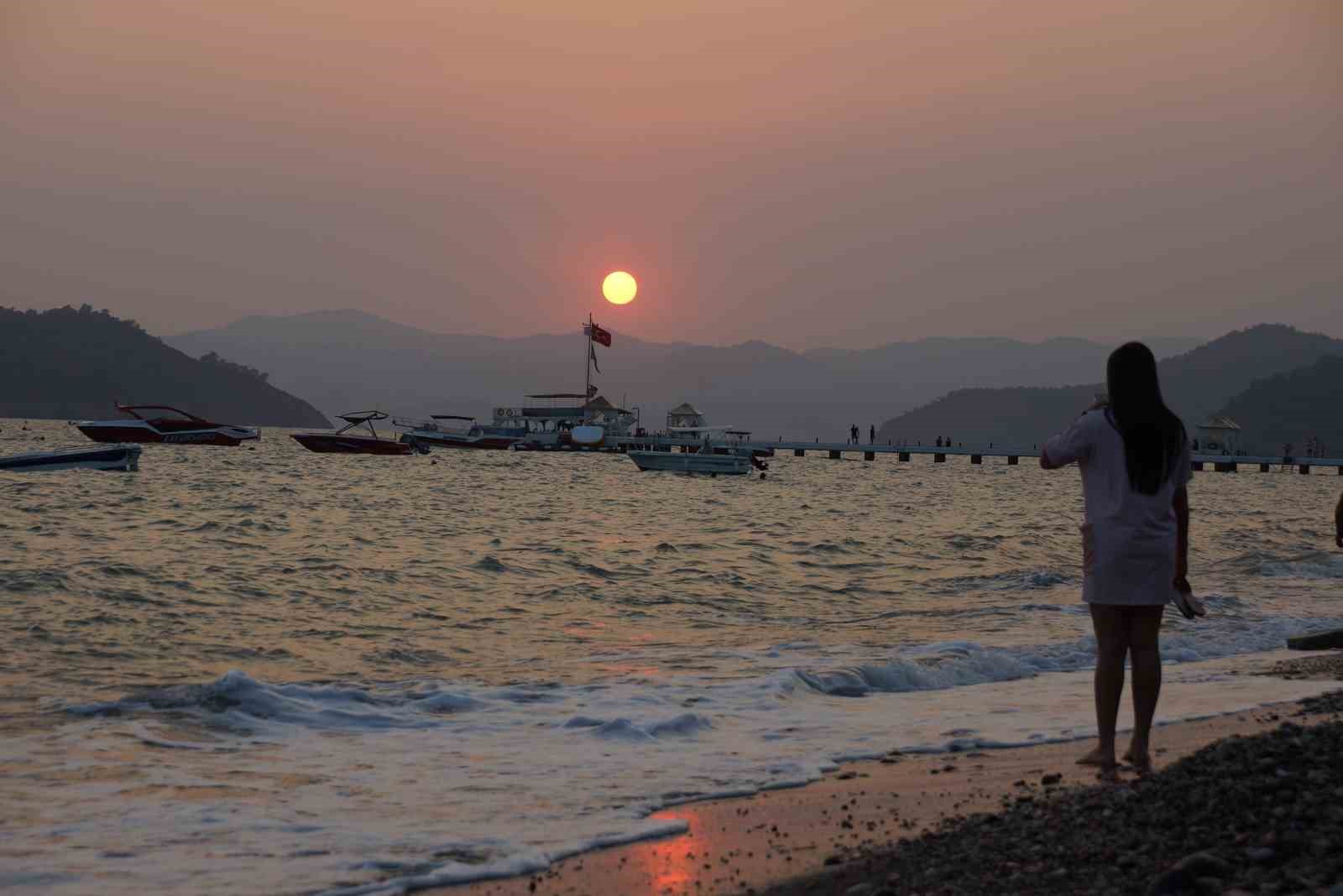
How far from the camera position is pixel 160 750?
24.8 ft

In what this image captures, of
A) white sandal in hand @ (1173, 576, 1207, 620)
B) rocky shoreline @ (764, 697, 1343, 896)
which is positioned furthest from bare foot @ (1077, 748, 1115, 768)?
white sandal in hand @ (1173, 576, 1207, 620)

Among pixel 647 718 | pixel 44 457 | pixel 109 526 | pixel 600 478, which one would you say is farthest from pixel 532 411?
pixel 647 718

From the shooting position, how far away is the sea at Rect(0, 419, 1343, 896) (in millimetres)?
5848

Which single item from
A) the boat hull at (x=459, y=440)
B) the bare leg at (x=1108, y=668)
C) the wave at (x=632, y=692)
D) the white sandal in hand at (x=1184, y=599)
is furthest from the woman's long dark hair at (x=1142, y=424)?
the boat hull at (x=459, y=440)

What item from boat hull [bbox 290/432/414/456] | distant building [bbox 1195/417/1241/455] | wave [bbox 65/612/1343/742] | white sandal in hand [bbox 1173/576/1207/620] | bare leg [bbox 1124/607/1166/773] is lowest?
wave [bbox 65/612/1343/742]

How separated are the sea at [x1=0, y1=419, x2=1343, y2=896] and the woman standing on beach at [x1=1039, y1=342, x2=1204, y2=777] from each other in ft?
6.20

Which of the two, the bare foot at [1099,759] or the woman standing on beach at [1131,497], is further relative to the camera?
the bare foot at [1099,759]

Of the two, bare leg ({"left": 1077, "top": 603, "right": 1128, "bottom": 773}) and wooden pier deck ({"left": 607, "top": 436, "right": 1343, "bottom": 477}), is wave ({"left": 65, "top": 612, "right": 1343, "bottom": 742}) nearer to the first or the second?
bare leg ({"left": 1077, "top": 603, "right": 1128, "bottom": 773})

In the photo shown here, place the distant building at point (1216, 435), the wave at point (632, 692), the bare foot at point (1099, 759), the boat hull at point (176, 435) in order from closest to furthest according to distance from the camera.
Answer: the bare foot at point (1099, 759)
the wave at point (632, 692)
the boat hull at point (176, 435)
the distant building at point (1216, 435)

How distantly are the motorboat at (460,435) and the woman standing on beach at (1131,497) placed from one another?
9415 cm

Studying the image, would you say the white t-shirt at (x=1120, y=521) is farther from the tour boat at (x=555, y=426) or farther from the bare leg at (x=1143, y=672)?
the tour boat at (x=555, y=426)

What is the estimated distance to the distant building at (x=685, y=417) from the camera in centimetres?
12962

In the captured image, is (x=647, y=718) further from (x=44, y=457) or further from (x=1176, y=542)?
(x=44, y=457)

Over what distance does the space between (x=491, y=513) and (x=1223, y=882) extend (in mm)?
31904
